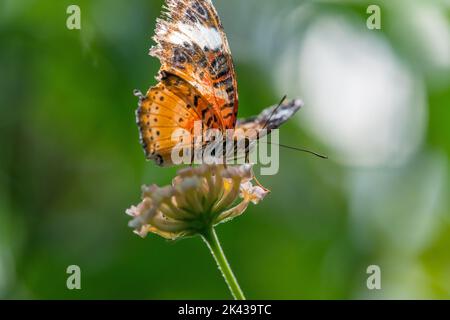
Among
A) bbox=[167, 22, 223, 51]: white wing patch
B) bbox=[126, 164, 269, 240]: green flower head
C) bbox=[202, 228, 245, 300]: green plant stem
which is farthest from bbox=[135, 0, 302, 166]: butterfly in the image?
bbox=[202, 228, 245, 300]: green plant stem

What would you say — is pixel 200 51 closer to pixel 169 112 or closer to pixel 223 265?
pixel 169 112

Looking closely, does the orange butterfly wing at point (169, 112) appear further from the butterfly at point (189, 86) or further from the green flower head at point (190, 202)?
the green flower head at point (190, 202)

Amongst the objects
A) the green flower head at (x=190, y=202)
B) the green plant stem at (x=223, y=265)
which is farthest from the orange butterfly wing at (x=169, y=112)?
the green plant stem at (x=223, y=265)

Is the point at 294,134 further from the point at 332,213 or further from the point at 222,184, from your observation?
the point at 222,184

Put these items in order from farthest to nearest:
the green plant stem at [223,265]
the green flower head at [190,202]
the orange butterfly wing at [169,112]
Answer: the orange butterfly wing at [169,112]
the green flower head at [190,202]
the green plant stem at [223,265]

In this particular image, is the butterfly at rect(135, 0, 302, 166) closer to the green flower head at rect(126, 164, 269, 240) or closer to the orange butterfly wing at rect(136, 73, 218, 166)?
the orange butterfly wing at rect(136, 73, 218, 166)

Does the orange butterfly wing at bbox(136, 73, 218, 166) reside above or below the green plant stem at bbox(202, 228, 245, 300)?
above
